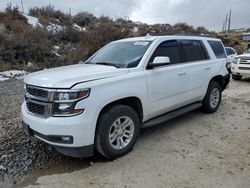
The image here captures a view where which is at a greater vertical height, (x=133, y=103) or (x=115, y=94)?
(x=115, y=94)

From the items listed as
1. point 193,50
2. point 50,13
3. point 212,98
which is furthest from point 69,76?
point 50,13

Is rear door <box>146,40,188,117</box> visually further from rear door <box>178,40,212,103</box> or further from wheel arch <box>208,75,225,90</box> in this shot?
wheel arch <box>208,75,225,90</box>

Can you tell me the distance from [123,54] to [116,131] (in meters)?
1.54

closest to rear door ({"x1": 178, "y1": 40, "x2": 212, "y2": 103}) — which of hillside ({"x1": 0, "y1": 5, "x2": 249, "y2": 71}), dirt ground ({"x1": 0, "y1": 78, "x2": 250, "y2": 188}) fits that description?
dirt ground ({"x1": 0, "y1": 78, "x2": 250, "y2": 188})

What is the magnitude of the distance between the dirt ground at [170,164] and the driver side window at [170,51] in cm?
143

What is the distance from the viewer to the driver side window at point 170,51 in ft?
16.7

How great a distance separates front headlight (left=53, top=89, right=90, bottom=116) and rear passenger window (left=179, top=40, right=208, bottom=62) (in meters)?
2.78

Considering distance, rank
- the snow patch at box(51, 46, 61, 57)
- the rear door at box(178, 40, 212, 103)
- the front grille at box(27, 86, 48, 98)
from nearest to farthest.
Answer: the front grille at box(27, 86, 48, 98) < the rear door at box(178, 40, 212, 103) < the snow patch at box(51, 46, 61, 57)

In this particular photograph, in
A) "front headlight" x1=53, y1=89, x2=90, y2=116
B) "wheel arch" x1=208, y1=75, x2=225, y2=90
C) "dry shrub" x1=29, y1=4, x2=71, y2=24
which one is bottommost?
"wheel arch" x1=208, y1=75, x2=225, y2=90

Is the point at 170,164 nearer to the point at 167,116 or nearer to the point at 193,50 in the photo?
the point at 167,116

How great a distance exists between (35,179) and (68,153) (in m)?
0.56

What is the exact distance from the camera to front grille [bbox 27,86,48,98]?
386 centimetres

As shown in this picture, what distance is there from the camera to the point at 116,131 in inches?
168

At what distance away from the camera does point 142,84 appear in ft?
14.9
